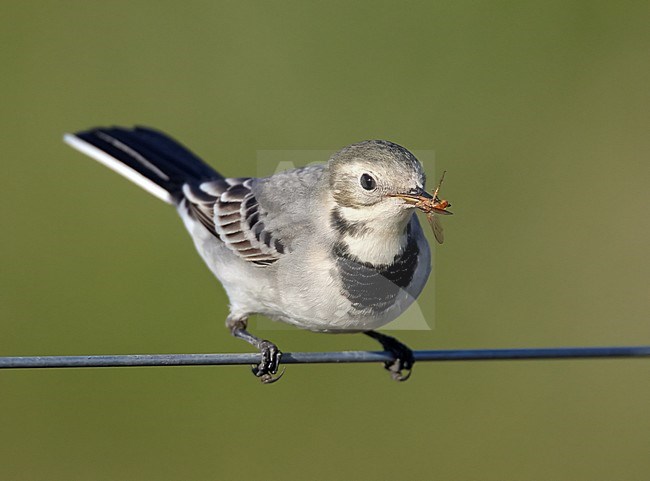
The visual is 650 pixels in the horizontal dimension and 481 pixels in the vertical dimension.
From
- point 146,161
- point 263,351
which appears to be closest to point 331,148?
point 146,161

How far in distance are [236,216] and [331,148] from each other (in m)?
3.76

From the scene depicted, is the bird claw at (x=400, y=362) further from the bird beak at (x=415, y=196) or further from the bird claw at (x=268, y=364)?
the bird beak at (x=415, y=196)

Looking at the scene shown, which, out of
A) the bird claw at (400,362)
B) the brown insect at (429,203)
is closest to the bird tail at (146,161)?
the bird claw at (400,362)

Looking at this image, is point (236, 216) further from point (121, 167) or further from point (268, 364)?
point (121, 167)

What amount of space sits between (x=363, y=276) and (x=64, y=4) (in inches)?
316

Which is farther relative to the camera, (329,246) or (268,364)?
(268,364)

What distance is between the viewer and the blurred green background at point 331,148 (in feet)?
28.6

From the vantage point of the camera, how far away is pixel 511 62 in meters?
11.6

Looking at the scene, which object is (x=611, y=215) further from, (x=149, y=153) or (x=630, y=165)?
(x=149, y=153)

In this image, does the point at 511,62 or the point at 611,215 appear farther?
the point at 511,62

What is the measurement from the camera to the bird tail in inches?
288

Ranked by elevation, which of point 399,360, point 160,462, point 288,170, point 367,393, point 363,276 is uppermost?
point 288,170

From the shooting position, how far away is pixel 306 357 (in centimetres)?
489

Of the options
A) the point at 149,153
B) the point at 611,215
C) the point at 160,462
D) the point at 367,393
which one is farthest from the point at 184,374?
the point at 611,215
